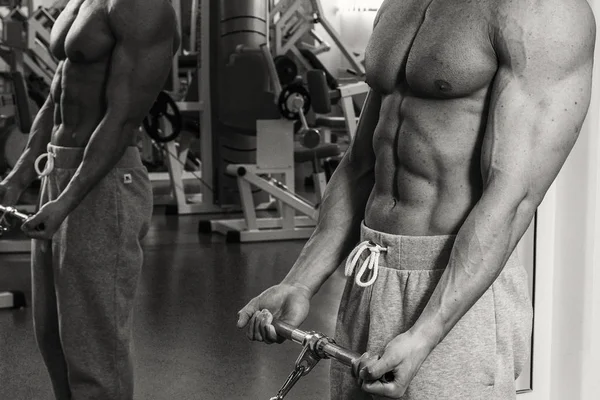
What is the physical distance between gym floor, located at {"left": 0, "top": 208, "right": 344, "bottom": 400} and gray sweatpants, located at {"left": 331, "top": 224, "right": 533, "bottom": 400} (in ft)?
6.06

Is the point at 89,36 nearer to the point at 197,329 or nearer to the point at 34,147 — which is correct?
the point at 34,147

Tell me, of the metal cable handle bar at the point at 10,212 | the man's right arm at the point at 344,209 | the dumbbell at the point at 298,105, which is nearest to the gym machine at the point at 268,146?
the dumbbell at the point at 298,105

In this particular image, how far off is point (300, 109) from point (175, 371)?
2559 millimetres

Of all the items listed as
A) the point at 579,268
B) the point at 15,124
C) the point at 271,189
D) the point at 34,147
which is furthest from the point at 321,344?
the point at 15,124

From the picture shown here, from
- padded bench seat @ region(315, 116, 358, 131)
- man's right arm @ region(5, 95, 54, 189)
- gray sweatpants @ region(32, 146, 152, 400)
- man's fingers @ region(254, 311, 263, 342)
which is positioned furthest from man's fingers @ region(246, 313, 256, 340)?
padded bench seat @ region(315, 116, 358, 131)

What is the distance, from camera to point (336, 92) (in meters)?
5.84

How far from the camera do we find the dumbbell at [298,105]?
5.63 meters

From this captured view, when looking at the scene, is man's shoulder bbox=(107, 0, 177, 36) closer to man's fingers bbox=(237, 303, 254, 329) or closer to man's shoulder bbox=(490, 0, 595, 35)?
man's fingers bbox=(237, 303, 254, 329)

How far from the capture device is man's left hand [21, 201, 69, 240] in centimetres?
218

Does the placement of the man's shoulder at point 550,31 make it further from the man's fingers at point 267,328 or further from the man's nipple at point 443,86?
the man's fingers at point 267,328

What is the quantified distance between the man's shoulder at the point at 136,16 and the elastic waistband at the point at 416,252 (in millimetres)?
1147

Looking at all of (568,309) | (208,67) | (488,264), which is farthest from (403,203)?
(208,67)

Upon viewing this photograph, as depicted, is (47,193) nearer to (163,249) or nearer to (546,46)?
(546,46)

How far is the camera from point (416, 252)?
131 centimetres
